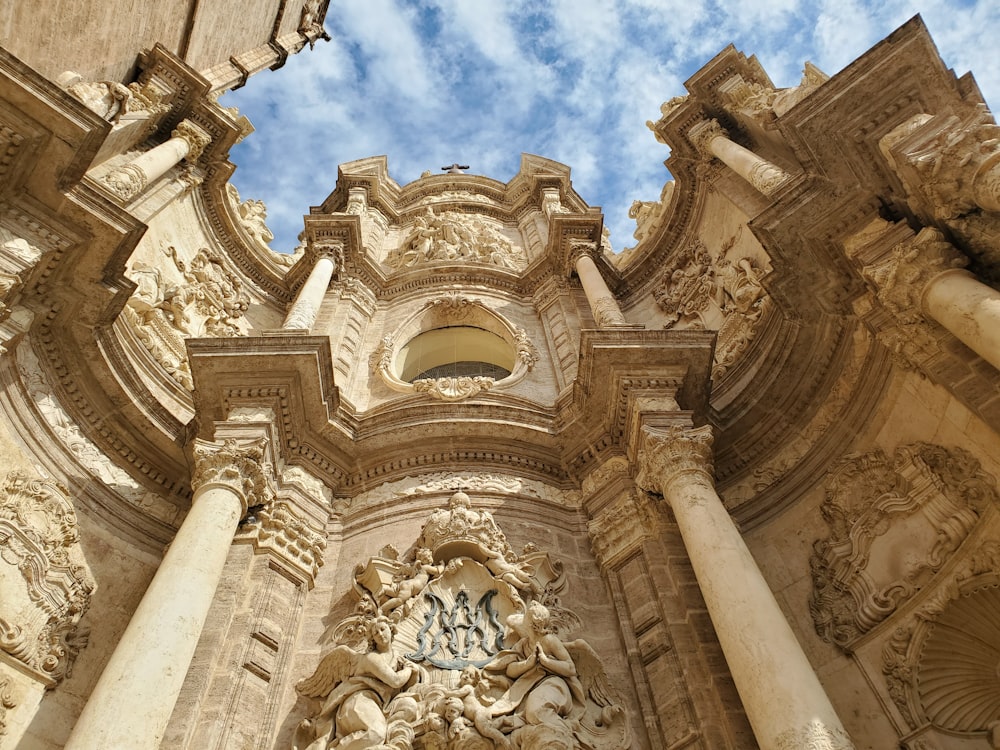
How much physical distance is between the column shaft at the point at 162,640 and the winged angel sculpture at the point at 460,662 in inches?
54.4

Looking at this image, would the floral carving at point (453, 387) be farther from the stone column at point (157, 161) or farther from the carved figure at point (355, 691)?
the stone column at point (157, 161)

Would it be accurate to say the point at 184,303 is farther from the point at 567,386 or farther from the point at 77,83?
the point at 567,386

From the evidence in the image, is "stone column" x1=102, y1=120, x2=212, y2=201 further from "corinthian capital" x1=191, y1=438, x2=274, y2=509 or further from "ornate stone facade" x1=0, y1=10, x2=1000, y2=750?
"corinthian capital" x1=191, y1=438, x2=274, y2=509

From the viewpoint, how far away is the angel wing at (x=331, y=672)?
7453 mm

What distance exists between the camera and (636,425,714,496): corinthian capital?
8.52m

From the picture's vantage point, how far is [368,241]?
19219 millimetres

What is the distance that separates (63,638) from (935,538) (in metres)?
9.10

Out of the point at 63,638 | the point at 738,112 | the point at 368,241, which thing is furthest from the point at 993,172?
the point at 368,241

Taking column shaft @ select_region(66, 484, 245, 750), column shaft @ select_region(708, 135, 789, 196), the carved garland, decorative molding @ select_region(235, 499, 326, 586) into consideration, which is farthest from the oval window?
column shaft @ select_region(66, 484, 245, 750)

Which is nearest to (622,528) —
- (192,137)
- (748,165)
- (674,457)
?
(674,457)

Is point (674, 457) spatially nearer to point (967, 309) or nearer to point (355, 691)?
point (967, 309)

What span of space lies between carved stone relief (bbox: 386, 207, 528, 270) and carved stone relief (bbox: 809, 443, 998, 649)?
10.1 metres

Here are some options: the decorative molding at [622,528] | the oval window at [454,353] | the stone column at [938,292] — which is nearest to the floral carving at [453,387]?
the oval window at [454,353]

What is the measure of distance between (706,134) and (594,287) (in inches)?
152
